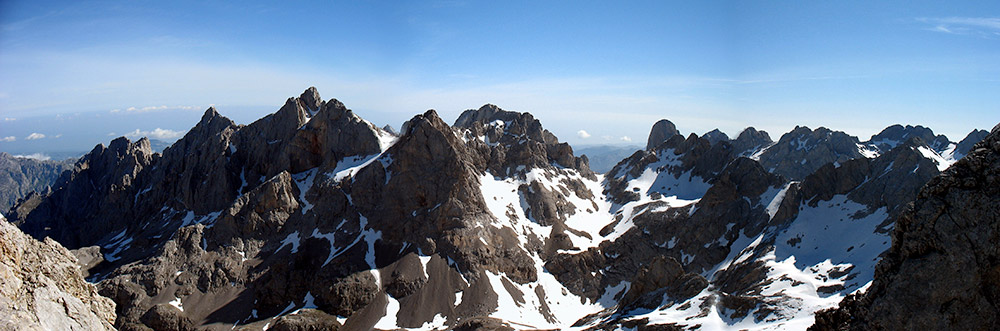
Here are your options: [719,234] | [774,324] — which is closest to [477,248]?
[719,234]

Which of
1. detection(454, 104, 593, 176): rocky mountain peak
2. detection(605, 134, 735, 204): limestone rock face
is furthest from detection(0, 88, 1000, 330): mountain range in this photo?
detection(454, 104, 593, 176): rocky mountain peak

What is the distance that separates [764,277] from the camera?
3004 inches

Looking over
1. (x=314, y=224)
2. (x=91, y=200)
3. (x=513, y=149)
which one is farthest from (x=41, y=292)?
(x=91, y=200)

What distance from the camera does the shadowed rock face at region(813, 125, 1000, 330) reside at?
86.5 feet

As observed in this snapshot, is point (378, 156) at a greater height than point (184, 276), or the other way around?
point (378, 156)

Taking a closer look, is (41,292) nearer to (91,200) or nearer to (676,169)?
(676,169)

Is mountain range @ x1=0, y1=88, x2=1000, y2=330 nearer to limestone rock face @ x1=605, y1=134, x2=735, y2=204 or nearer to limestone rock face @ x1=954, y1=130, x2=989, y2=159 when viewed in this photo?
limestone rock face @ x1=605, y1=134, x2=735, y2=204

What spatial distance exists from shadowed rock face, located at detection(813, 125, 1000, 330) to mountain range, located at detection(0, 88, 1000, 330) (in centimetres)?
2185

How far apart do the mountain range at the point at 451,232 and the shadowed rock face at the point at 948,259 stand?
2185cm

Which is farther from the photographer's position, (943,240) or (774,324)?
(774,324)

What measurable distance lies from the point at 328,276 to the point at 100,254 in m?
58.5

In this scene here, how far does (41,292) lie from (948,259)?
45614 millimetres

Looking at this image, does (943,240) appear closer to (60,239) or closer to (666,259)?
(666,259)

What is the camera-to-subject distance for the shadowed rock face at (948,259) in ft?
86.5
